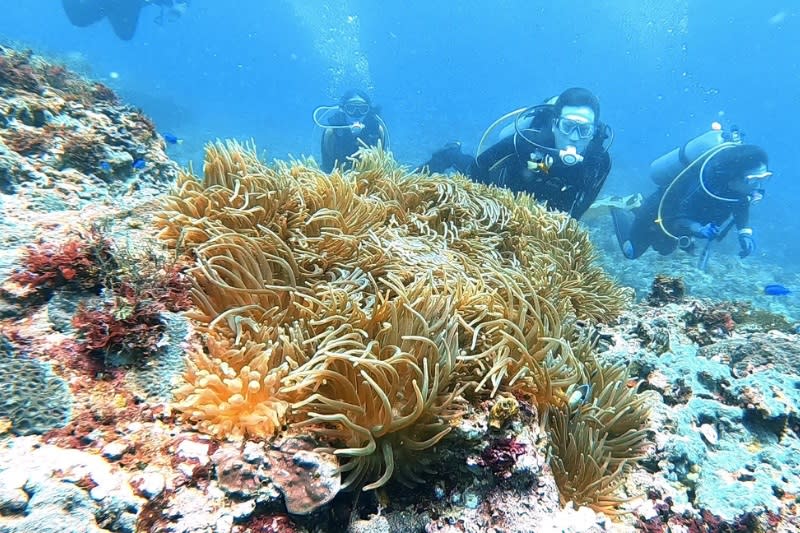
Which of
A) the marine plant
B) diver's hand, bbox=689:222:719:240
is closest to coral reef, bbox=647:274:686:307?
diver's hand, bbox=689:222:719:240

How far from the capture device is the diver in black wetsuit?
9273mm

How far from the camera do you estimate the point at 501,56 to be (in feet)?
323

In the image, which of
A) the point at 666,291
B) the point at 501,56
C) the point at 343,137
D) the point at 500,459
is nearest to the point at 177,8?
the point at 343,137

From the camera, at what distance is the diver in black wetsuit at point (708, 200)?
9.27 meters

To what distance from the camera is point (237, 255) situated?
2.37 m

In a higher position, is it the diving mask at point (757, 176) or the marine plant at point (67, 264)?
the diving mask at point (757, 176)

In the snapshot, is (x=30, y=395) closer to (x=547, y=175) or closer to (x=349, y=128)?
(x=547, y=175)

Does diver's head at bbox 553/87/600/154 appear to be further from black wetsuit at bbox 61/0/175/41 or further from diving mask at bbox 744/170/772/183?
black wetsuit at bbox 61/0/175/41

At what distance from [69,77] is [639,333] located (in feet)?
28.5

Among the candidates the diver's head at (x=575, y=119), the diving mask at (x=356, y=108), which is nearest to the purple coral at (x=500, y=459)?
the diver's head at (x=575, y=119)

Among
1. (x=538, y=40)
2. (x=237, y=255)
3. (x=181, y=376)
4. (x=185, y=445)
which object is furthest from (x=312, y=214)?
(x=538, y=40)

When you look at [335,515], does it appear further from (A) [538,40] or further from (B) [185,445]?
(A) [538,40]

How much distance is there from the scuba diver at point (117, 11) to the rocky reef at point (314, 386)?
18.7 metres

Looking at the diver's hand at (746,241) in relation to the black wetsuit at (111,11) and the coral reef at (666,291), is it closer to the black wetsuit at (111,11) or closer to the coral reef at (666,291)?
the coral reef at (666,291)
